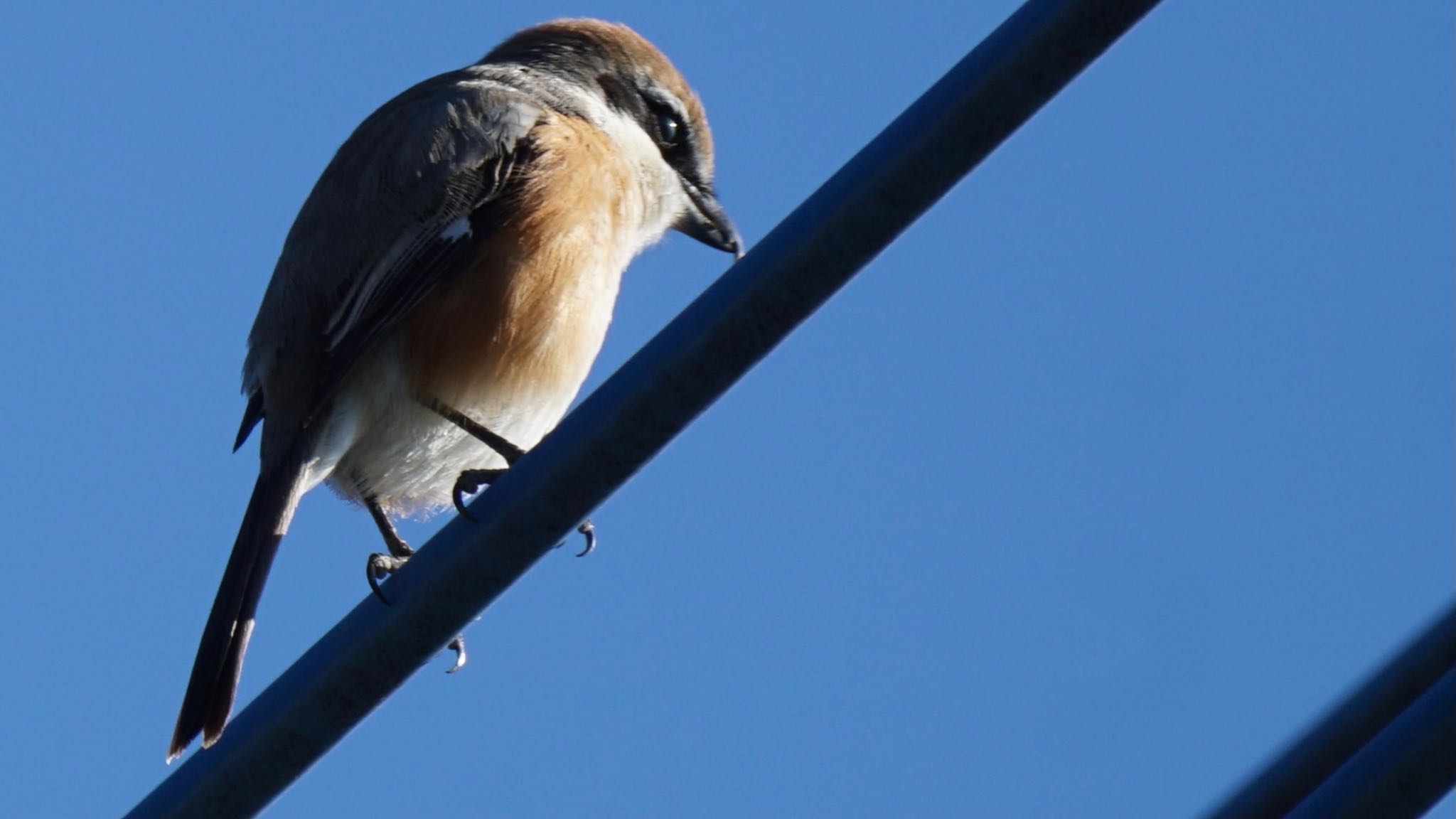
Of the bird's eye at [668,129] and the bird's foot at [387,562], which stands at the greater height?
the bird's eye at [668,129]

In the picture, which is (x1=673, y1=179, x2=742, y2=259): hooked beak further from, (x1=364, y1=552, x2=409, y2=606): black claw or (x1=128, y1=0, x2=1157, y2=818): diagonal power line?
(x1=128, y1=0, x2=1157, y2=818): diagonal power line

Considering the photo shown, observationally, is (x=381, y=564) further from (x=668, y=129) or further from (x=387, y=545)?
(x=668, y=129)

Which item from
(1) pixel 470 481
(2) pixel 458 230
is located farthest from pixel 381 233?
(1) pixel 470 481

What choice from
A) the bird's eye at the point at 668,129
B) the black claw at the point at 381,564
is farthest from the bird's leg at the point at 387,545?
the bird's eye at the point at 668,129

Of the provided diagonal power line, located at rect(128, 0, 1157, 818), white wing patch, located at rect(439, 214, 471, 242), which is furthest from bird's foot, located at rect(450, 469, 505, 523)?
diagonal power line, located at rect(128, 0, 1157, 818)

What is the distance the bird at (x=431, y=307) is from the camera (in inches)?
184

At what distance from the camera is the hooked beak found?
19.7 ft

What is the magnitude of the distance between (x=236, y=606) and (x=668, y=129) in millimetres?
2649

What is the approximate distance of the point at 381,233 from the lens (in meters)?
4.86

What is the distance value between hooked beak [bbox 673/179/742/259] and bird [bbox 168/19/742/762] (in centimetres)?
62

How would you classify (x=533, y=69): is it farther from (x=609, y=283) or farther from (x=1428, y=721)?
(x=1428, y=721)

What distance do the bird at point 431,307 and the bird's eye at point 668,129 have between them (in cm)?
68

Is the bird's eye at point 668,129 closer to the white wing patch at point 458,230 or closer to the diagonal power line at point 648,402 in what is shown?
the white wing patch at point 458,230

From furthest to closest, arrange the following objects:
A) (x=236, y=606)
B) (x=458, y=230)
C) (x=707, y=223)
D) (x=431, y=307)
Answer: (x=707, y=223), (x=458, y=230), (x=431, y=307), (x=236, y=606)
